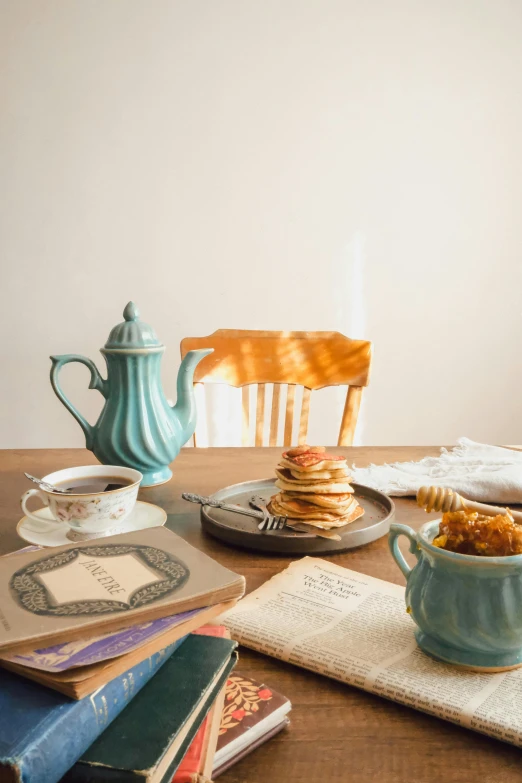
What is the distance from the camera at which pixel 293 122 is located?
2.25m

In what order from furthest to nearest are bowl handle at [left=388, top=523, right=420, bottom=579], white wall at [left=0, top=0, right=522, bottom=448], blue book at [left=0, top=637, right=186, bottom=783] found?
white wall at [left=0, top=0, right=522, bottom=448], bowl handle at [left=388, top=523, right=420, bottom=579], blue book at [left=0, top=637, right=186, bottom=783]

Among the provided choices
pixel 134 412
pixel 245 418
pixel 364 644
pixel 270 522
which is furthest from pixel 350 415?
pixel 364 644

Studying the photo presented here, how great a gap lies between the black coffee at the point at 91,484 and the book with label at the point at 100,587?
1.06 feet

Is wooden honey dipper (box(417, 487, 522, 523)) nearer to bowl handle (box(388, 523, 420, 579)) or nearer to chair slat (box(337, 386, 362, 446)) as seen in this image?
bowl handle (box(388, 523, 420, 579))

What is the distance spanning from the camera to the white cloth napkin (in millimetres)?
985

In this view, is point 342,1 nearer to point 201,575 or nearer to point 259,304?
point 259,304

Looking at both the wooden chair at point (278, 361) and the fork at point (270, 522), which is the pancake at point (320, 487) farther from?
the wooden chair at point (278, 361)

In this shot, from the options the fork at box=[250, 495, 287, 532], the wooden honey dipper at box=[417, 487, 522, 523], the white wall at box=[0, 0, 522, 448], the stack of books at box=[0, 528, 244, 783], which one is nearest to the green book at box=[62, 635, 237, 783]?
the stack of books at box=[0, 528, 244, 783]

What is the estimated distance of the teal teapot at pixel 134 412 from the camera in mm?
990

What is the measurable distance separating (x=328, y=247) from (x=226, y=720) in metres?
2.08

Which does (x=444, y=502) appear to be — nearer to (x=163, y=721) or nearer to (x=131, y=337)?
(x=163, y=721)

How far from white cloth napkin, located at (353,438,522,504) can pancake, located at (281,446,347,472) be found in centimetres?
22

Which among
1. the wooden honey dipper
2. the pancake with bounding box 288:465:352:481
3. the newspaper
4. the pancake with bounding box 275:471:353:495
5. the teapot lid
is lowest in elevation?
the newspaper

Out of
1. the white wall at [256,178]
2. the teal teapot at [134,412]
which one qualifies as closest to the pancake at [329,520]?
the teal teapot at [134,412]
